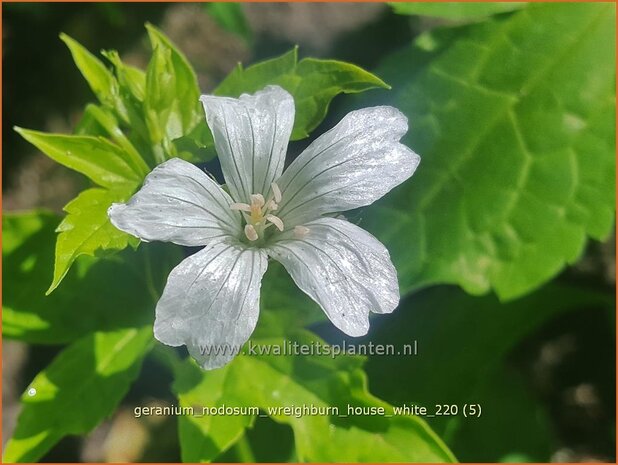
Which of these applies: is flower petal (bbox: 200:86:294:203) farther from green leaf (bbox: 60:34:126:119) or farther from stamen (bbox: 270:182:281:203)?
green leaf (bbox: 60:34:126:119)

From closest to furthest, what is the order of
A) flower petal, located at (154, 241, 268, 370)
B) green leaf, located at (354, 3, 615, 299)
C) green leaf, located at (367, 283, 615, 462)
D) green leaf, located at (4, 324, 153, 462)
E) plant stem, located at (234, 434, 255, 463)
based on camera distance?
flower petal, located at (154, 241, 268, 370) < green leaf, located at (4, 324, 153, 462) < green leaf, located at (354, 3, 615, 299) < plant stem, located at (234, 434, 255, 463) < green leaf, located at (367, 283, 615, 462)

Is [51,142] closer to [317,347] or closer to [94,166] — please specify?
[94,166]

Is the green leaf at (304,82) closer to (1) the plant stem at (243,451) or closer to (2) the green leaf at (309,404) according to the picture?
(2) the green leaf at (309,404)

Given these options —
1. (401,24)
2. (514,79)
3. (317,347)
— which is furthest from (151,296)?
(401,24)

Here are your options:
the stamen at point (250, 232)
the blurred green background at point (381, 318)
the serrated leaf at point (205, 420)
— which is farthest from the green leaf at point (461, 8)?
the serrated leaf at point (205, 420)

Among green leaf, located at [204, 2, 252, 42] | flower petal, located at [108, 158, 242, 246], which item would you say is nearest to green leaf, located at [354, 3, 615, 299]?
green leaf, located at [204, 2, 252, 42]

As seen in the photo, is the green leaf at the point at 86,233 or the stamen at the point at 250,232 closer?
the green leaf at the point at 86,233
